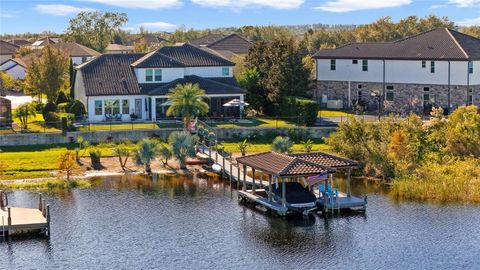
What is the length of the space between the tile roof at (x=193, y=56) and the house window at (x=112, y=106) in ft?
28.3

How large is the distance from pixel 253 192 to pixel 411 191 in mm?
10203

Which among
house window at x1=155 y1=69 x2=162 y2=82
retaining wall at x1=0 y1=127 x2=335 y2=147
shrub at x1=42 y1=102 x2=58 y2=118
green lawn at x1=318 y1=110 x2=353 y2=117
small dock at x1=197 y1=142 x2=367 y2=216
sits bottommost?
small dock at x1=197 y1=142 x2=367 y2=216

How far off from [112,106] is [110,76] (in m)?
3.73

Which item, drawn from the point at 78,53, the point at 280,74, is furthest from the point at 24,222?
the point at 78,53

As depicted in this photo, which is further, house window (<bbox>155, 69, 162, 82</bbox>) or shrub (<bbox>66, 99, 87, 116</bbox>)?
house window (<bbox>155, 69, 162, 82</bbox>)

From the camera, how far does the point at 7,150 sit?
6875 centimetres

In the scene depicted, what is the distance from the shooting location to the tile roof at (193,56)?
8600 cm

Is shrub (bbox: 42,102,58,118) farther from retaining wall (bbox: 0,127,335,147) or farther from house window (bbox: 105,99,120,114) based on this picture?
retaining wall (bbox: 0,127,335,147)

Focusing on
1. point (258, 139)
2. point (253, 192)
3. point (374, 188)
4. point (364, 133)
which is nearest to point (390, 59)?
point (258, 139)

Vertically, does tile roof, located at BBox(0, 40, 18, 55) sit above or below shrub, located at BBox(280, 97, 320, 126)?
above

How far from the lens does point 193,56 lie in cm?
8731

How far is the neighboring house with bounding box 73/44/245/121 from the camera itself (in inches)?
3159

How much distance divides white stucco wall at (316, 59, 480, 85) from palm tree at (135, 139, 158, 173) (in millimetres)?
33833

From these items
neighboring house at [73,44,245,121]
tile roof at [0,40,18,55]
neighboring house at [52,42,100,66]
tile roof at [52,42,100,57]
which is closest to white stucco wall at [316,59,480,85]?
neighboring house at [73,44,245,121]
